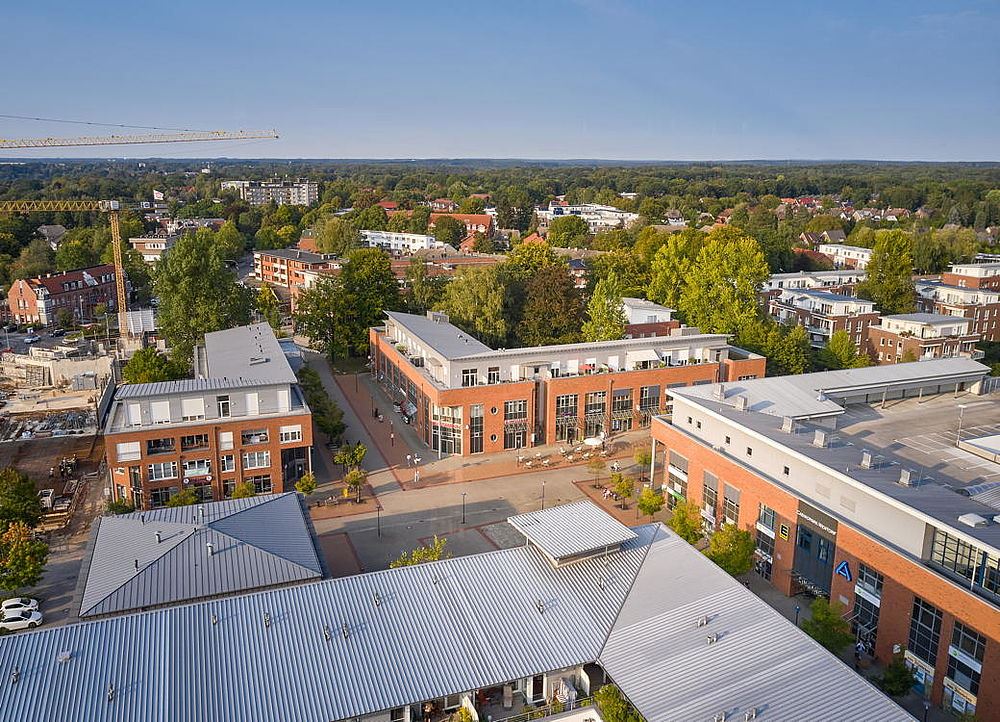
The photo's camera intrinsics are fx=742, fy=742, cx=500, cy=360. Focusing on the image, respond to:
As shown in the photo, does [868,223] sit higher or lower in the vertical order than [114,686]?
higher

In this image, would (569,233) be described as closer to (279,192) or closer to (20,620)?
(20,620)

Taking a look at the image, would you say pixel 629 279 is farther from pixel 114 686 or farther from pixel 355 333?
pixel 114 686

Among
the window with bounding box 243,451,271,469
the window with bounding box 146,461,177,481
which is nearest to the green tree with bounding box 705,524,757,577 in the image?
the window with bounding box 243,451,271,469

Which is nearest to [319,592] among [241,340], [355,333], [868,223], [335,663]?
[335,663]

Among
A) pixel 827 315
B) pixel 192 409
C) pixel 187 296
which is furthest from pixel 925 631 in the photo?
pixel 187 296

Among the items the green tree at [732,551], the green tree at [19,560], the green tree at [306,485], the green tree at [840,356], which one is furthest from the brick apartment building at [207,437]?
the green tree at [840,356]

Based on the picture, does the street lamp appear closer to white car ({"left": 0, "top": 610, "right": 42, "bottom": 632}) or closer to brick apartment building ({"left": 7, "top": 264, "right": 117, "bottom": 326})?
white car ({"left": 0, "top": 610, "right": 42, "bottom": 632})
